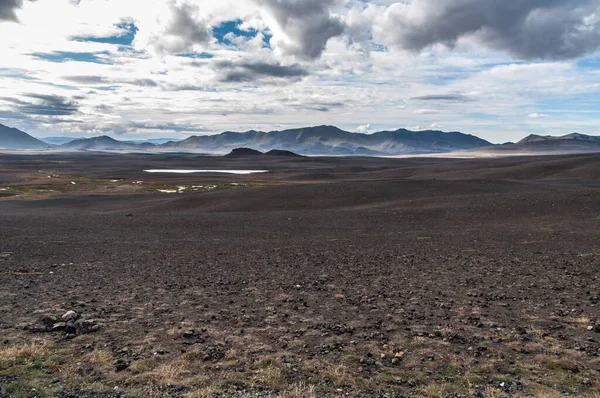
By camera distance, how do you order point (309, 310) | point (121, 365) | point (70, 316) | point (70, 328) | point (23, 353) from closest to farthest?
point (121, 365), point (23, 353), point (70, 328), point (70, 316), point (309, 310)

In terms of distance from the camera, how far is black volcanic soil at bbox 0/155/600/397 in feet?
25.5

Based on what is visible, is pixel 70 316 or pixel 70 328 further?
pixel 70 316

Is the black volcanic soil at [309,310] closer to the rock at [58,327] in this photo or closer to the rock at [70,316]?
the rock at [58,327]

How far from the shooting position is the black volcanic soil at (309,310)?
7.77m

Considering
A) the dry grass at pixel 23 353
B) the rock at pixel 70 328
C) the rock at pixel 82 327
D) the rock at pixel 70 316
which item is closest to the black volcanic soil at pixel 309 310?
the dry grass at pixel 23 353

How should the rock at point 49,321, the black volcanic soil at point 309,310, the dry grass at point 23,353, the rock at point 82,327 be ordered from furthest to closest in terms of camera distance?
1. the rock at point 49,321
2. the rock at point 82,327
3. the dry grass at point 23,353
4. the black volcanic soil at point 309,310

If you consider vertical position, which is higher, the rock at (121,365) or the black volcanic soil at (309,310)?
the rock at (121,365)

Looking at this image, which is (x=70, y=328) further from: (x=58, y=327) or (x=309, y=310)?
(x=309, y=310)

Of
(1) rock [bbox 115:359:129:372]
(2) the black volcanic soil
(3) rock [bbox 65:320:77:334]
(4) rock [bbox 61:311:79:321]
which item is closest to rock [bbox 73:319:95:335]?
(3) rock [bbox 65:320:77:334]

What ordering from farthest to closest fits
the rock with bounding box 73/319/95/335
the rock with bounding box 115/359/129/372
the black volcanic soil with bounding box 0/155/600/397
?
1. the rock with bounding box 73/319/95/335
2. the rock with bounding box 115/359/129/372
3. the black volcanic soil with bounding box 0/155/600/397

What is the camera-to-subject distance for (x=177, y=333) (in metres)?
10.1

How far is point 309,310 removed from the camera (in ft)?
39.0

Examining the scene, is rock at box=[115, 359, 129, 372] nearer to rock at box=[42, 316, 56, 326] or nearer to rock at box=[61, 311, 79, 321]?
rock at box=[61, 311, 79, 321]

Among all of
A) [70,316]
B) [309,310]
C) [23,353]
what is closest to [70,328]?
[70,316]
